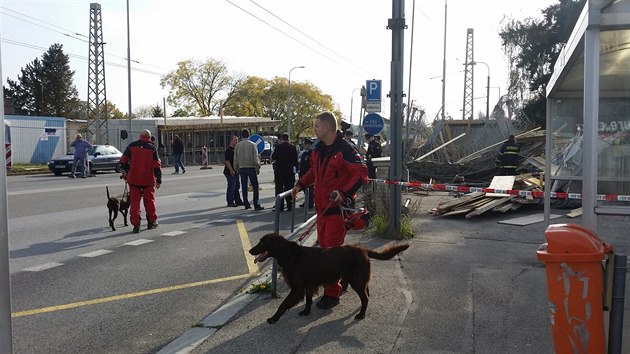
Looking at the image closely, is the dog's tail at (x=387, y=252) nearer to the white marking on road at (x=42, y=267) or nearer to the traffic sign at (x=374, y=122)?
the white marking on road at (x=42, y=267)

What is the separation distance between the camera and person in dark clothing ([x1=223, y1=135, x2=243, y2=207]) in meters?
13.5

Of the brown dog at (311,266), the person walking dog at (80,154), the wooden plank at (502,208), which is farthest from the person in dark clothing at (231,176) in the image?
the person walking dog at (80,154)

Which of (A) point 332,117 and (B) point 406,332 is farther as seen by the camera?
(A) point 332,117

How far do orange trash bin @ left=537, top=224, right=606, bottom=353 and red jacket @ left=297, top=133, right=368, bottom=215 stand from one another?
198 cm

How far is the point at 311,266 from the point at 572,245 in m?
2.13

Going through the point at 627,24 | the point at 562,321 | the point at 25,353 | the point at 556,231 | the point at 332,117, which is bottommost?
the point at 25,353

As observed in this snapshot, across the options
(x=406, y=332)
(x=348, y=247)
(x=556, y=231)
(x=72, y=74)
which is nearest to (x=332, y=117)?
(x=348, y=247)

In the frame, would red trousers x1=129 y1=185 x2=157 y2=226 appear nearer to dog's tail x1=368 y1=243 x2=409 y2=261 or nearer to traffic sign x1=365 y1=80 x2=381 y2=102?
traffic sign x1=365 y1=80 x2=381 y2=102

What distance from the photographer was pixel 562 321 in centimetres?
357

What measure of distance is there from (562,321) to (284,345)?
2.00 metres

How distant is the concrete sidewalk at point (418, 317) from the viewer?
14.1 feet

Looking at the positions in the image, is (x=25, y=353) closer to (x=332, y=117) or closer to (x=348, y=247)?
(x=348, y=247)

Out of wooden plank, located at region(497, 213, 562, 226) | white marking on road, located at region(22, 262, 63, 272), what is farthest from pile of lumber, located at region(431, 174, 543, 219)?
white marking on road, located at region(22, 262, 63, 272)

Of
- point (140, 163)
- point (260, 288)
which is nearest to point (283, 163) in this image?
point (140, 163)
